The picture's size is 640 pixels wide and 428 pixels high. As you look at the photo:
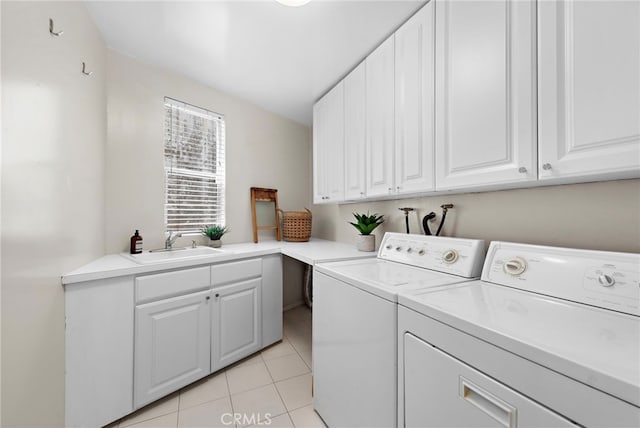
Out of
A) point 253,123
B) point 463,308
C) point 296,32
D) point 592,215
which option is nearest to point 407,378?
point 463,308

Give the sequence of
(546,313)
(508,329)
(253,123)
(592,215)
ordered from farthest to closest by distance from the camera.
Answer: (253,123) → (592,215) → (546,313) → (508,329)

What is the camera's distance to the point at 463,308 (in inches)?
31.0

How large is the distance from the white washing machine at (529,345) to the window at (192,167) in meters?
2.07

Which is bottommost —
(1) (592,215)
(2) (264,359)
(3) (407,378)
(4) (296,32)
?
(2) (264,359)

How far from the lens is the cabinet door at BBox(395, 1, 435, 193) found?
134cm

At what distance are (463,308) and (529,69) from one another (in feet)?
3.11

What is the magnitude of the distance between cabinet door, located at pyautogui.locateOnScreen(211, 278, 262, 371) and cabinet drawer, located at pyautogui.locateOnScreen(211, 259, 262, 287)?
0.05 metres

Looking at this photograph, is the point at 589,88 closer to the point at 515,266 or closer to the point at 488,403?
the point at 515,266

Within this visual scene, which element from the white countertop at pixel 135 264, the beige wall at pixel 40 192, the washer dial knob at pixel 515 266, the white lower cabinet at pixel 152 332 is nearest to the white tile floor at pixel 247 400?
the white lower cabinet at pixel 152 332

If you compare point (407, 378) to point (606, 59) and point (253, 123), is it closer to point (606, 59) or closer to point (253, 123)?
point (606, 59)

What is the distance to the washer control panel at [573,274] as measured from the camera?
74 centimetres

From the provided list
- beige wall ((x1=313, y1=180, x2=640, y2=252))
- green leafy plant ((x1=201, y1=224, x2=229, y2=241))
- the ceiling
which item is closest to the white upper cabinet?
the ceiling

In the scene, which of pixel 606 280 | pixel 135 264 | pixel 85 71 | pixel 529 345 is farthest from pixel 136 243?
pixel 606 280

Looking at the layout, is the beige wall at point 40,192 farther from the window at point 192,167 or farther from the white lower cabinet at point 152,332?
the window at point 192,167
